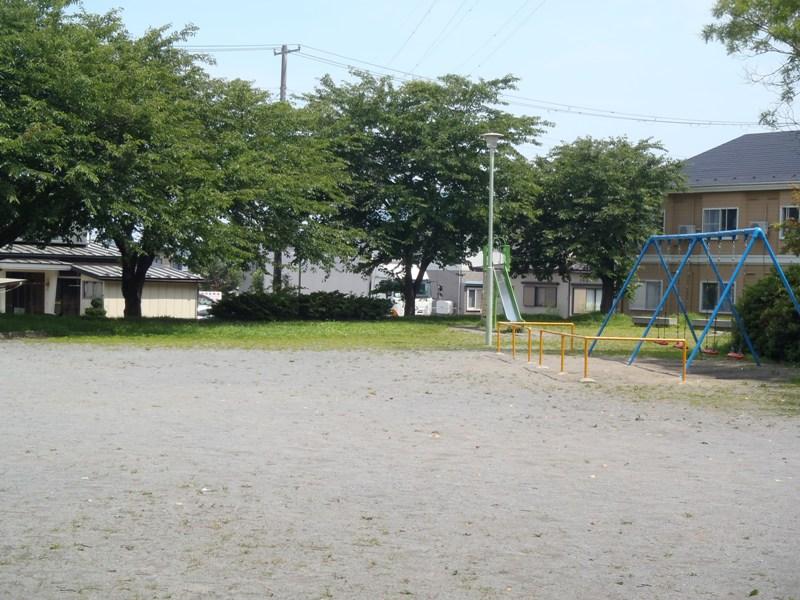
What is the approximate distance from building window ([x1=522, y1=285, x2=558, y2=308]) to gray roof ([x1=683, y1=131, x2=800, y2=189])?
1375 cm

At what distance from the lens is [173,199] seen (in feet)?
83.4

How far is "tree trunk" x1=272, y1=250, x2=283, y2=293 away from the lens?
115 feet

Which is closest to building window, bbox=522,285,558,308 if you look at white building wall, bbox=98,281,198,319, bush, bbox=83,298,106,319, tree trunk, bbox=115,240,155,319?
white building wall, bbox=98,281,198,319

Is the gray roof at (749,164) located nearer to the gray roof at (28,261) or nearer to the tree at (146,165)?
the tree at (146,165)

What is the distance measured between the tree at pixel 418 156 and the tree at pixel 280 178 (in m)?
1.67

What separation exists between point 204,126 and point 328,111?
7401 millimetres

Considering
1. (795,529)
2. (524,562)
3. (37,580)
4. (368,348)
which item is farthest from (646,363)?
(37,580)

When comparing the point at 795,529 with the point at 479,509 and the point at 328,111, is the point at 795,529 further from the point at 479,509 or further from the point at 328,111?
the point at 328,111

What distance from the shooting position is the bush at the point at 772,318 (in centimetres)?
1864

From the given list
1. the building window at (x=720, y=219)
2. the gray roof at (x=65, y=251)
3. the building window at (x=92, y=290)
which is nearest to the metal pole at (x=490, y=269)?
the building window at (x=720, y=219)

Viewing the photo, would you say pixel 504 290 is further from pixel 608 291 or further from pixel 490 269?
pixel 608 291

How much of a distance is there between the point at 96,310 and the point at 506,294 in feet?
60.4

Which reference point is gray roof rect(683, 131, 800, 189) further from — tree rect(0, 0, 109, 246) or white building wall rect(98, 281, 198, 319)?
tree rect(0, 0, 109, 246)

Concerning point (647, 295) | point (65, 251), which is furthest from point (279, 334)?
point (647, 295)
